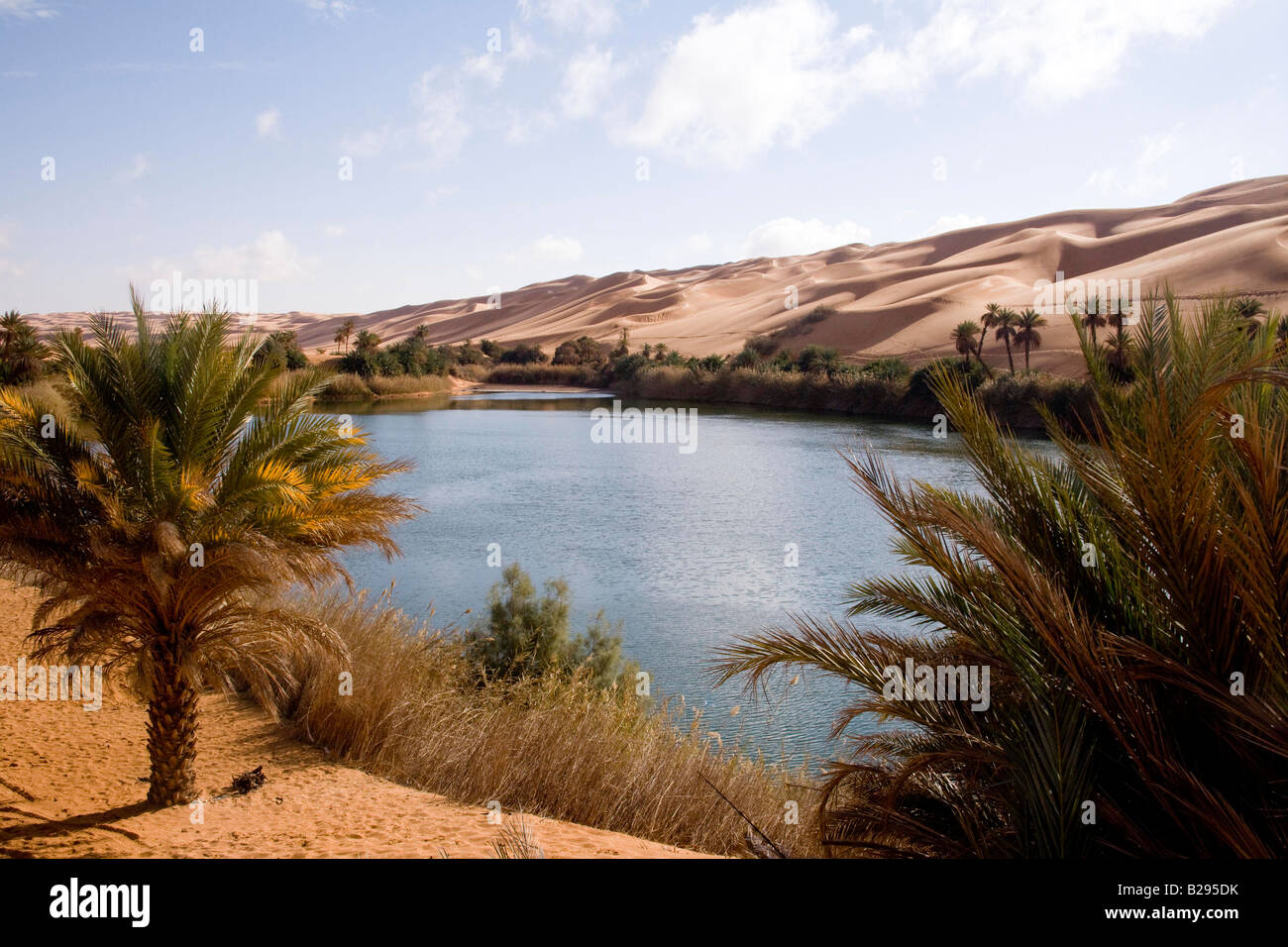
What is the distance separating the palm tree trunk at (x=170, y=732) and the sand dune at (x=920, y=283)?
154 ft

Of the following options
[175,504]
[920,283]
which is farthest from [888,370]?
[920,283]

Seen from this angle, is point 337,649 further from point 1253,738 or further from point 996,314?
point 996,314

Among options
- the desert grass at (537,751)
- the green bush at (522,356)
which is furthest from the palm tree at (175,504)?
the green bush at (522,356)

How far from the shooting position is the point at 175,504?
5590 mm

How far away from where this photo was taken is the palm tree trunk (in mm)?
5973

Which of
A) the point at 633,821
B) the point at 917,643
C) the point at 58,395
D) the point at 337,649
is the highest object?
the point at 58,395

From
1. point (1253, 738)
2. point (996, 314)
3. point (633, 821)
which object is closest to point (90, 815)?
point (633, 821)

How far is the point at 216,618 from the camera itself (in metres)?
6.05

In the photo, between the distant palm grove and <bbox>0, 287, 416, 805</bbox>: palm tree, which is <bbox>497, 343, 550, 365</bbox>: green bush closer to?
the distant palm grove

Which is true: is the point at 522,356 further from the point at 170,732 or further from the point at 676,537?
the point at 170,732

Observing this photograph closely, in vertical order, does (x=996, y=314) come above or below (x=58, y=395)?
above

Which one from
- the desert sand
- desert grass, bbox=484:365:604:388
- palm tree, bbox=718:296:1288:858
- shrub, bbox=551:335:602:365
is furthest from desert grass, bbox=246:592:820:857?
shrub, bbox=551:335:602:365

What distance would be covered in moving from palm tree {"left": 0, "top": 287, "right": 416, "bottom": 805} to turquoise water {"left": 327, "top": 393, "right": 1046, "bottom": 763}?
154 inches
